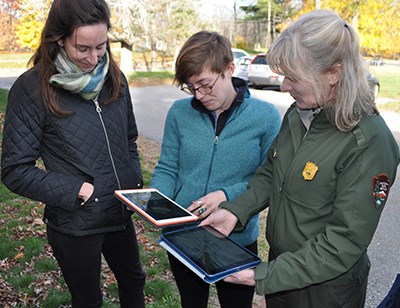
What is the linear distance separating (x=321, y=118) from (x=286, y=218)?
426mm

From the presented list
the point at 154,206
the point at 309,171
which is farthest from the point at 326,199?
the point at 154,206

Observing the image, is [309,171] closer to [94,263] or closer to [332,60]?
[332,60]

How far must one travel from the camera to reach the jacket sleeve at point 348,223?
143 cm

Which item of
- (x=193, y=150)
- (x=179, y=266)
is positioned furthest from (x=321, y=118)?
(x=179, y=266)

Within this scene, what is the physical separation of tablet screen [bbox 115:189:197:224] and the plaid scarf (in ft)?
1.71

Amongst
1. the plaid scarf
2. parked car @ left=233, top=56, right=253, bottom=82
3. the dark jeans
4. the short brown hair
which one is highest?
the short brown hair

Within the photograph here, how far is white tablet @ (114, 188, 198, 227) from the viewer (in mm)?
1791

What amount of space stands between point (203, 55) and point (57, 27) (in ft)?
2.27

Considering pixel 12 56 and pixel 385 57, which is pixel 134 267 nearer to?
pixel 12 56

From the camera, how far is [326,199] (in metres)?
1.55

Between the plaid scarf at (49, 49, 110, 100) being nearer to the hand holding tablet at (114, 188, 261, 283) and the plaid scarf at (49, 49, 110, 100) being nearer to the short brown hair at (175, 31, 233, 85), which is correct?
the short brown hair at (175, 31, 233, 85)

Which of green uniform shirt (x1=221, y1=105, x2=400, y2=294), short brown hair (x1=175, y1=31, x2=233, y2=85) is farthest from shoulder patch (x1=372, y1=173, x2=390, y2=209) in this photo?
short brown hair (x1=175, y1=31, x2=233, y2=85)

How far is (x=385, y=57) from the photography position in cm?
3544

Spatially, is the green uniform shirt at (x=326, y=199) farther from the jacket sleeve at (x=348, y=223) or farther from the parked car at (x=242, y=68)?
the parked car at (x=242, y=68)
